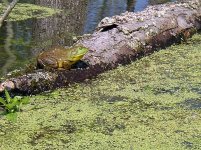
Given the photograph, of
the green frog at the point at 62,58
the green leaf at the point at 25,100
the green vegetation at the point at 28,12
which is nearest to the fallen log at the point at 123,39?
the green frog at the point at 62,58

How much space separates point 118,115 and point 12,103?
66cm

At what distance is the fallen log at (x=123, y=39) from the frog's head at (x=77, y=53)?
92 mm

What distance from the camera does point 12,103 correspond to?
2949mm

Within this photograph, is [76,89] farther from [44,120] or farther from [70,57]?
[44,120]

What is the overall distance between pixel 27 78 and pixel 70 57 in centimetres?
44

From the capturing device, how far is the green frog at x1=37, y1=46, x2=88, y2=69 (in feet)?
11.8

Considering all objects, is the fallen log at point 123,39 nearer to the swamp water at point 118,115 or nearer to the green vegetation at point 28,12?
the swamp water at point 118,115

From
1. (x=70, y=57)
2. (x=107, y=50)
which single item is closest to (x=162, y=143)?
(x=70, y=57)

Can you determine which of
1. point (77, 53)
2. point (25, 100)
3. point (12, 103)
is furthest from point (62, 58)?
point (12, 103)

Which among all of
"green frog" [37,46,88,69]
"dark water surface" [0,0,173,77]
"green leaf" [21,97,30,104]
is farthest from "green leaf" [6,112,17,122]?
"dark water surface" [0,0,173,77]

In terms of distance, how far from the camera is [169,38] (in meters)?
4.77

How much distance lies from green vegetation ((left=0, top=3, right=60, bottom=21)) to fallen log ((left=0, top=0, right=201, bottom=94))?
5.62 feet

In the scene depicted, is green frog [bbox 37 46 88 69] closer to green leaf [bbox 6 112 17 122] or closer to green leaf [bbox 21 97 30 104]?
green leaf [bbox 21 97 30 104]

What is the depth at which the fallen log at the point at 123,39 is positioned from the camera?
3.41 meters
